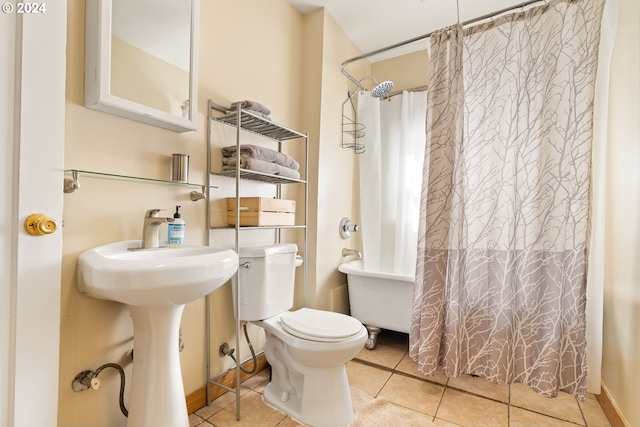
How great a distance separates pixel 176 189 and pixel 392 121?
192 centimetres

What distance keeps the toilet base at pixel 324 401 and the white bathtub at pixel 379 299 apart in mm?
784

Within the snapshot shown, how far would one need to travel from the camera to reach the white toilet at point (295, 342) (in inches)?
53.8

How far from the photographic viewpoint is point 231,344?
168 centimetres

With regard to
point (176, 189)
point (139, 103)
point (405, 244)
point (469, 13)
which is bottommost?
point (405, 244)

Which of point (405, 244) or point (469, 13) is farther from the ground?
point (469, 13)

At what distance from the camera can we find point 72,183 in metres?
1.03

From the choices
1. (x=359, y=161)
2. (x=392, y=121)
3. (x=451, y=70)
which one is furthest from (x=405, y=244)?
(x=451, y=70)

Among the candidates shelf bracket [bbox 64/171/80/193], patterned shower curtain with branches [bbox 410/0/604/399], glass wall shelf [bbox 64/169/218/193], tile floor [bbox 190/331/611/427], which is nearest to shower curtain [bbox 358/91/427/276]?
patterned shower curtain with branches [bbox 410/0/604/399]

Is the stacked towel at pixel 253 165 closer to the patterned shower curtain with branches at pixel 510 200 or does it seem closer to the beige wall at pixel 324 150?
the beige wall at pixel 324 150

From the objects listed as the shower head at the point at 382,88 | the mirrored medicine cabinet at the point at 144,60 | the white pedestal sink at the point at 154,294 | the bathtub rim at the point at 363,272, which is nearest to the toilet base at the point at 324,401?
the white pedestal sink at the point at 154,294

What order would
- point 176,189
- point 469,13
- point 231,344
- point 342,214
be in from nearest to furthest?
point 176,189, point 231,344, point 469,13, point 342,214

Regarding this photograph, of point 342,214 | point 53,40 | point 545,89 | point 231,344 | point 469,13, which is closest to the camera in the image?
point 53,40

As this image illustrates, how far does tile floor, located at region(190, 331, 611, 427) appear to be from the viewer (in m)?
1.43

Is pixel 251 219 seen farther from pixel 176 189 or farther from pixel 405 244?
pixel 405 244
